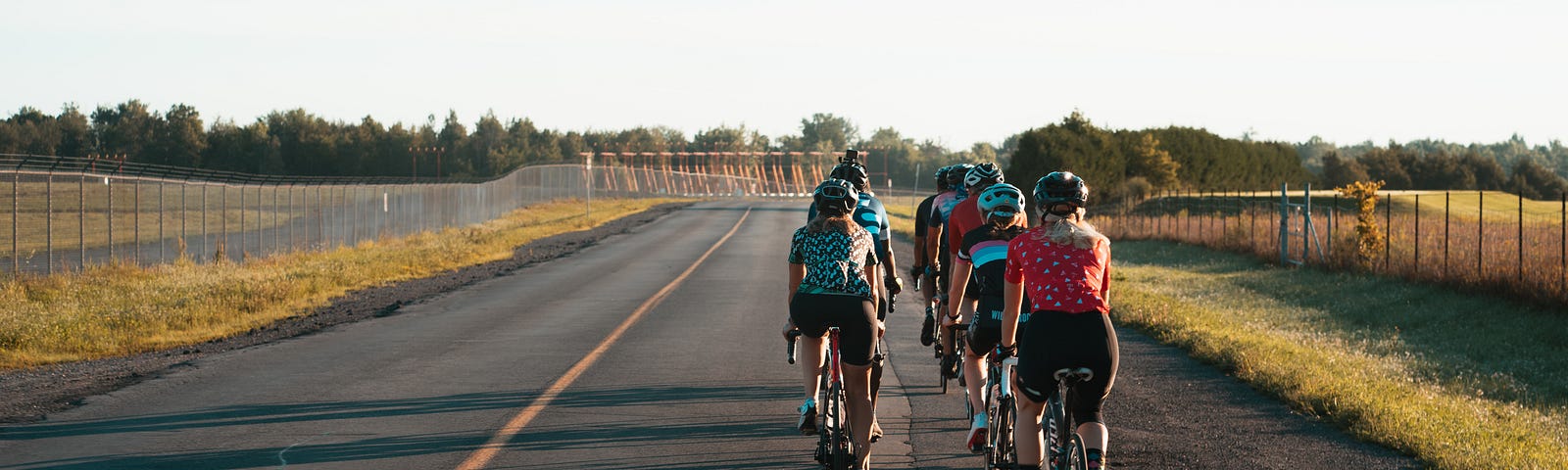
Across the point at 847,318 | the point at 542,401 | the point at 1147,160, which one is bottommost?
the point at 542,401

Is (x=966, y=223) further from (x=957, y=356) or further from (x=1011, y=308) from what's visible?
(x=1011, y=308)

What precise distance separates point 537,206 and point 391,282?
49626 mm

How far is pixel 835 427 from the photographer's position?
732cm

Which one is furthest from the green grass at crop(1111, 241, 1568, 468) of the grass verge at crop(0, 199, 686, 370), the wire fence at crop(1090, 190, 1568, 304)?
the grass verge at crop(0, 199, 686, 370)

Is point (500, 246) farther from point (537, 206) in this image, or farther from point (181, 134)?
point (181, 134)

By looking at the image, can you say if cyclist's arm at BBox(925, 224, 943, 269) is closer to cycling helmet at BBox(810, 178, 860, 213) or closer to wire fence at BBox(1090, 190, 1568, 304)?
cycling helmet at BBox(810, 178, 860, 213)

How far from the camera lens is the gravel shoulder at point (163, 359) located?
11.2 m

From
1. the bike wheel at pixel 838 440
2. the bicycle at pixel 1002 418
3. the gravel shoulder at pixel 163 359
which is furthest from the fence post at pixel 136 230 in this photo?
the bicycle at pixel 1002 418

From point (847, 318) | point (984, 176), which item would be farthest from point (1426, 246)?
point (847, 318)

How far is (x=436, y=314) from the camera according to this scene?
19.3 m

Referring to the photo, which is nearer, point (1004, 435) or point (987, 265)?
point (1004, 435)

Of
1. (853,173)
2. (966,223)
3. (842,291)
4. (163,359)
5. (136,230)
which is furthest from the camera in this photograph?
(136,230)

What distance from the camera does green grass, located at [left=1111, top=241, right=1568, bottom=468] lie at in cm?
1002

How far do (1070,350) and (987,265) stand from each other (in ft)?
7.11
